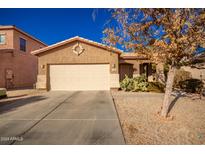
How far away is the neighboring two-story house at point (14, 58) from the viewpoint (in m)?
17.0

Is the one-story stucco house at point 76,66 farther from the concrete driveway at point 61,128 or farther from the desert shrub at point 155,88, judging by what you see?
the concrete driveway at point 61,128

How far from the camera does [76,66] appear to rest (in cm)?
1386

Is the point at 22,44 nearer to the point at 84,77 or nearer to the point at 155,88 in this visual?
the point at 84,77

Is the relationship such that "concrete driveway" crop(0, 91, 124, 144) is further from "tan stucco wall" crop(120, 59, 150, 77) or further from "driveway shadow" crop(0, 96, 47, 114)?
"tan stucco wall" crop(120, 59, 150, 77)

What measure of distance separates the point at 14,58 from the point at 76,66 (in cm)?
849

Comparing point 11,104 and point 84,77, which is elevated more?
point 84,77

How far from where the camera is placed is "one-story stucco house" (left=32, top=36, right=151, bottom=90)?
13.7m

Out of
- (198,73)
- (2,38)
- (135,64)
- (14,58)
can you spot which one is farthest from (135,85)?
(2,38)

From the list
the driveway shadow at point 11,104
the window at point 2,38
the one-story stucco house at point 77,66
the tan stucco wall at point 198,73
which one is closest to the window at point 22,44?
the window at point 2,38

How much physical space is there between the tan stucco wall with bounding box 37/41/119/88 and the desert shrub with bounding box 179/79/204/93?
554 cm

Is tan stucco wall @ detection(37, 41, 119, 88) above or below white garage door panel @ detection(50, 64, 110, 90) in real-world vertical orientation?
above

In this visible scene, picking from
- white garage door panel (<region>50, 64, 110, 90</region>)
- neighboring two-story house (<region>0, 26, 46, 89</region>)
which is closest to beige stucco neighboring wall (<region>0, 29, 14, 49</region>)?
neighboring two-story house (<region>0, 26, 46, 89</region>)
